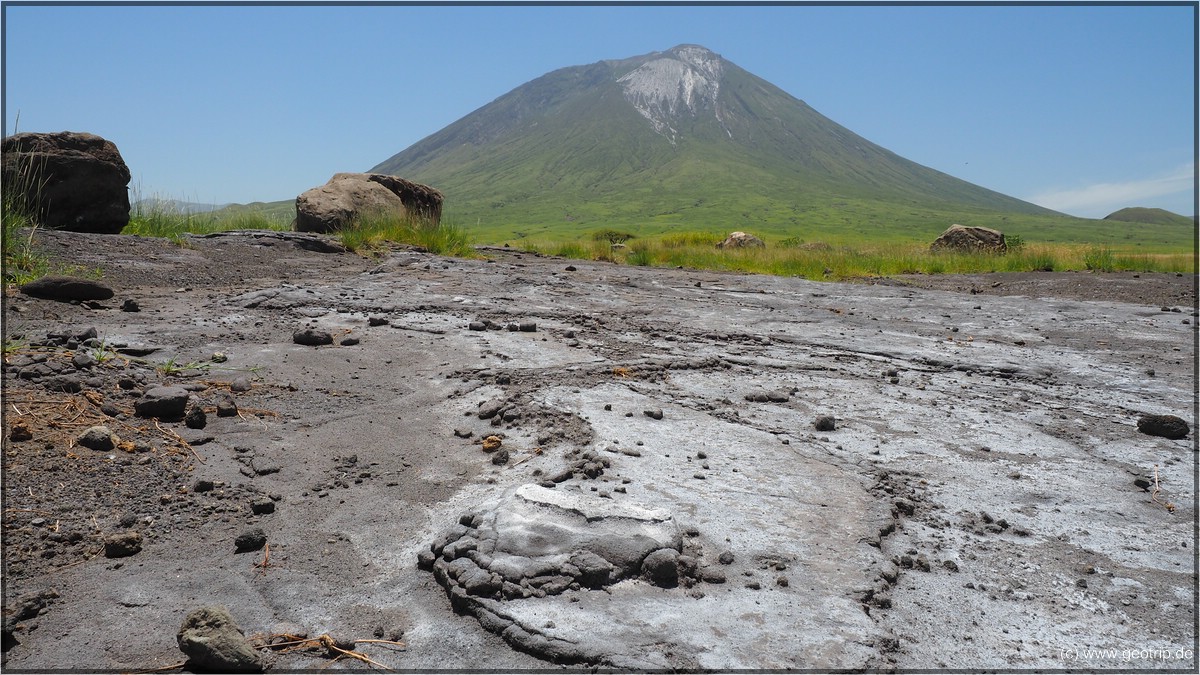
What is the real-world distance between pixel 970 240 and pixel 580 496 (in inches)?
741

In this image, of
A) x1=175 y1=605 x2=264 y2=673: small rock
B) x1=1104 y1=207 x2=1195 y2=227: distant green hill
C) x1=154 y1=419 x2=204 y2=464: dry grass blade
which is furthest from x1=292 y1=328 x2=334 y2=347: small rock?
x1=1104 y1=207 x2=1195 y2=227: distant green hill

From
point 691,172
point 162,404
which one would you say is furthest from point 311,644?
point 691,172

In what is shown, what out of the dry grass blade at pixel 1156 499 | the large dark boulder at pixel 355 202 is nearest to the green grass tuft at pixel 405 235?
the large dark boulder at pixel 355 202

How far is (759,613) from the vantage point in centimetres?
223

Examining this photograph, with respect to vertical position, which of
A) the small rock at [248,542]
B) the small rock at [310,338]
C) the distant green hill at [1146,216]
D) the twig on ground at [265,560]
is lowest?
the twig on ground at [265,560]

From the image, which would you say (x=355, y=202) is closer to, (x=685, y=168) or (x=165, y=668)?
(x=165, y=668)

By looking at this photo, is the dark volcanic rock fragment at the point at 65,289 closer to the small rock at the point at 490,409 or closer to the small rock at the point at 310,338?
the small rock at the point at 310,338

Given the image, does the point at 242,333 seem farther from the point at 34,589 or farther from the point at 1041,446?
the point at 1041,446

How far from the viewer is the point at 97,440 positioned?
10.6 feet

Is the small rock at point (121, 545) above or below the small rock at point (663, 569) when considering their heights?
below

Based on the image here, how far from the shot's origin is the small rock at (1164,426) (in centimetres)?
392

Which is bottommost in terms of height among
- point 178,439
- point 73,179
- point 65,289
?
point 178,439

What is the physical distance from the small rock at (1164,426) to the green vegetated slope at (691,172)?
54566mm

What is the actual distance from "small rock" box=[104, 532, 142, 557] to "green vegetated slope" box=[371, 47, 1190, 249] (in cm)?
5621
